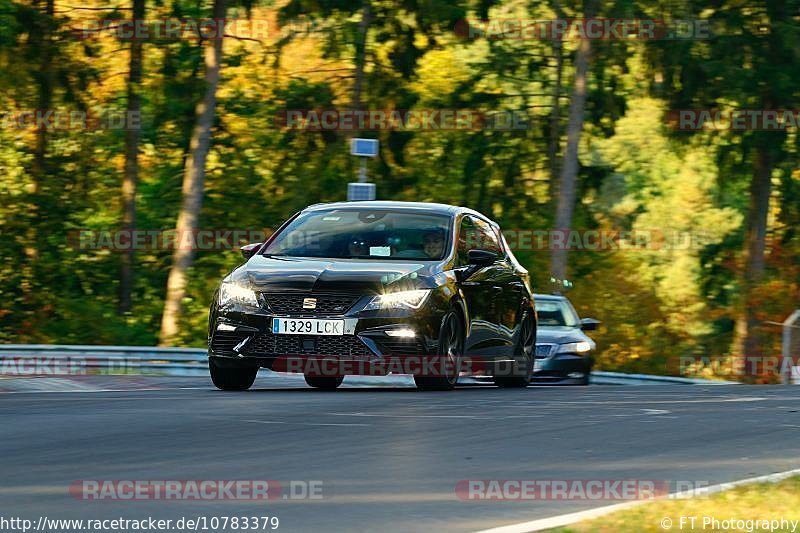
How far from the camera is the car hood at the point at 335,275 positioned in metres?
14.8

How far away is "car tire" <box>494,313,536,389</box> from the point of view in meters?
18.1

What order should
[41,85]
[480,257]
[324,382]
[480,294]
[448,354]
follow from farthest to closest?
[41,85], [324,382], [480,294], [480,257], [448,354]

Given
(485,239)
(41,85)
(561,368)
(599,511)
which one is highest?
(599,511)

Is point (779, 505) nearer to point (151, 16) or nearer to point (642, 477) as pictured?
point (642, 477)

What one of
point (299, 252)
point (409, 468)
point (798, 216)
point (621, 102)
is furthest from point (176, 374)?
point (798, 216)

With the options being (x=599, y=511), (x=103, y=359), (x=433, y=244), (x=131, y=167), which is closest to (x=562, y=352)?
(x=103, y=359)

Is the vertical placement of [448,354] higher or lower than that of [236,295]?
lower

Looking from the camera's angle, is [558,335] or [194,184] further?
[194,184]

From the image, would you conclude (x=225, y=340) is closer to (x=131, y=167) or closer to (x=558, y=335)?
(x=558, y=335)

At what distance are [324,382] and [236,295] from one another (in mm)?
3109

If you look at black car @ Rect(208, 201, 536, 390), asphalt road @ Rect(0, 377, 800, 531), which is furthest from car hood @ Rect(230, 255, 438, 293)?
→ asphalt road @ Rect(0, 377, 800, 531)

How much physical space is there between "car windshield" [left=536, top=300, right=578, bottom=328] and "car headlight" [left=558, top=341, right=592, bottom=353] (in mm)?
A: 743

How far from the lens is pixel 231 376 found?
51.6ft

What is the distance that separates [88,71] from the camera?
1533 inches
